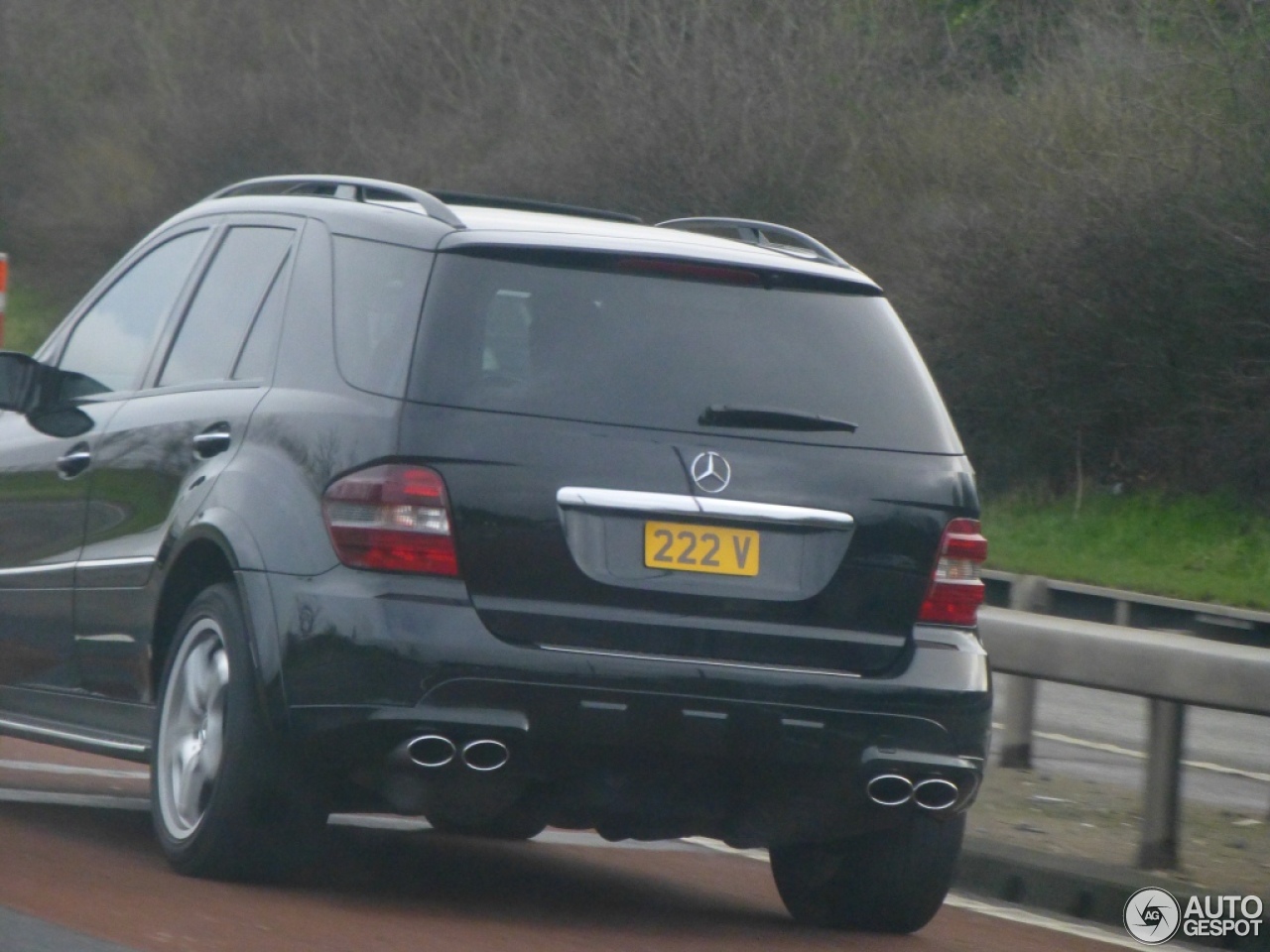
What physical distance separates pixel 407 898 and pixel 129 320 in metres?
2.12

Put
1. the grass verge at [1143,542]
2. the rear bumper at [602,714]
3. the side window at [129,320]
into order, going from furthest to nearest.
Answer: the grass verge at [1143,542], the side window at [129,320], the rear bumper at [602,714]

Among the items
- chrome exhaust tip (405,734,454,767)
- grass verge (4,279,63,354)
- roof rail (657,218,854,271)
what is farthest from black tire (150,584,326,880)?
grass verge (4,279,63,354)

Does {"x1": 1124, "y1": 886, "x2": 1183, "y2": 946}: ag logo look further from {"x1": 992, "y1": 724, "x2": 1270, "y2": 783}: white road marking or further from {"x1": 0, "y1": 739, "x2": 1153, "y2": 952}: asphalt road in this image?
{"x1": 992, "y1": 724, "x2": 1270, "y2": 783}: white road marking

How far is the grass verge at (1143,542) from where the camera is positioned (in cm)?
2308

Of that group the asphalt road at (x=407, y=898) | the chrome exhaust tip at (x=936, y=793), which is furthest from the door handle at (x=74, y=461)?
the chrome exhaust tip at (x=936, y=793)

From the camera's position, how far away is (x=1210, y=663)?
294 inches

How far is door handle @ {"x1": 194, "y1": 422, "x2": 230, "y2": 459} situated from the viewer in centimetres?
622

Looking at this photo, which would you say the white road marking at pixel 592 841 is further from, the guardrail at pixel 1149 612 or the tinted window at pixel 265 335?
the guardrail at pixel 1149 612

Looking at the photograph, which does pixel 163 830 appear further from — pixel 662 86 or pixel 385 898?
pixel 662 86

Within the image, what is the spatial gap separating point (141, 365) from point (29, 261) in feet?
148

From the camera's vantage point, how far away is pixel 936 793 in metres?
5.91

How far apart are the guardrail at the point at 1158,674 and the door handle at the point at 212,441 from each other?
10.5 feet

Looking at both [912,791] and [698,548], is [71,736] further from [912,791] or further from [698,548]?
[912,791]

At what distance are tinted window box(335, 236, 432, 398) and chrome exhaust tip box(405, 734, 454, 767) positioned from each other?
826 millimetres
